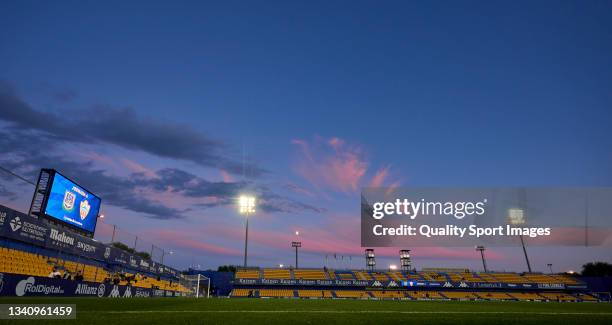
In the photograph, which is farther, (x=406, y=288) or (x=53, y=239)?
(x=406, y=288)

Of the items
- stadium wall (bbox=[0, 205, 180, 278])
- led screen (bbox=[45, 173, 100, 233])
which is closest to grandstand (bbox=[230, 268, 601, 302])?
stadium wall (bbox=[0, 205, 180, 278])

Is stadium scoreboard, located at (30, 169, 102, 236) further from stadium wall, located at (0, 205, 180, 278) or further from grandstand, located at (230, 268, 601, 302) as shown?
grandstand, located at (230, 268, 601, 302)

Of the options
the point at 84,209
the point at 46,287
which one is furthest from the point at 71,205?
the point at 46,287

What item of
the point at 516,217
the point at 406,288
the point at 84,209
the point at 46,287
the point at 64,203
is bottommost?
the point at 46,287

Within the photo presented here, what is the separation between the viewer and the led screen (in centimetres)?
2489

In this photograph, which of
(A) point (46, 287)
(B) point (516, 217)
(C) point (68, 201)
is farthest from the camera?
(B) point (516, 217)

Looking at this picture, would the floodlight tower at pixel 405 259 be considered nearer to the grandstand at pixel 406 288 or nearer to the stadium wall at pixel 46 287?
the grandstand at pixel 406 288

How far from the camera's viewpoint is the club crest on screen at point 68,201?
2647cm

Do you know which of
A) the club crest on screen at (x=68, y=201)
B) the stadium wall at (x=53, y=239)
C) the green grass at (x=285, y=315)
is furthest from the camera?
the club crest on screen at (x=68, y=201)

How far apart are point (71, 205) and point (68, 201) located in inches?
25.2

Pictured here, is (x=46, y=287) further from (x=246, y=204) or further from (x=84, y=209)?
(x=246, y=204)

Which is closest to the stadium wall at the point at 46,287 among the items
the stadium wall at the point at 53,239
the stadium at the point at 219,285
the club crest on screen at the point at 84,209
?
the stadium at the point at 219,285

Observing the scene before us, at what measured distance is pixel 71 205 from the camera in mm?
27453

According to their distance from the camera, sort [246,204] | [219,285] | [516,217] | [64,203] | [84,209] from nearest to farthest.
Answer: [64,203] → [84,209] → [246,204] → [219,285] → [516,217]
